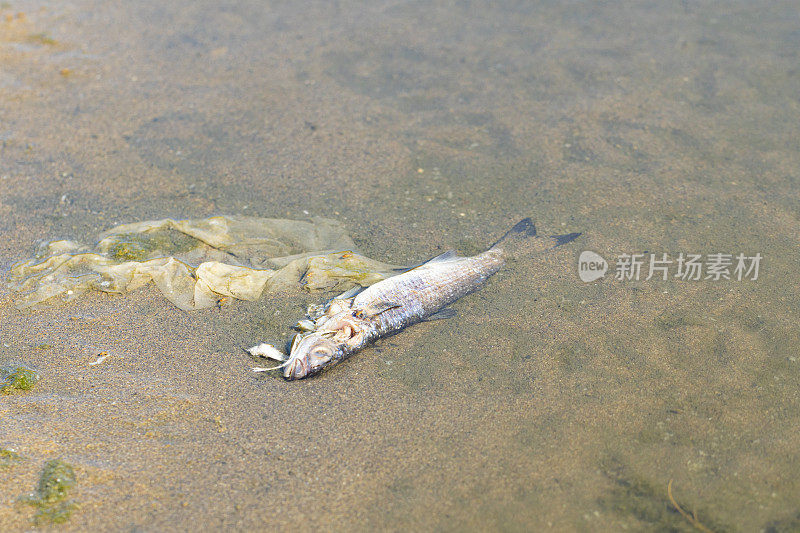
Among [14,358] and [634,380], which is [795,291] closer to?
[634,380]

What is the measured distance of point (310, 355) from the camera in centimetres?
380

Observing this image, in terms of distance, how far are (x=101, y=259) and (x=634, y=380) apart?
3844 millimetres

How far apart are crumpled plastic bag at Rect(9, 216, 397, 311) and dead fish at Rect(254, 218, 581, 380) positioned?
325 millimetres

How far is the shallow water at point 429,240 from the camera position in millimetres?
3156

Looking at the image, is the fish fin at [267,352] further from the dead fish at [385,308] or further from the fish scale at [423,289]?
the fish scale at [423,289]

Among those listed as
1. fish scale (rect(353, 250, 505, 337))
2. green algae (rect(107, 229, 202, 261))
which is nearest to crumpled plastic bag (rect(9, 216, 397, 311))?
green algae (rect(107, 229, 202, 261))

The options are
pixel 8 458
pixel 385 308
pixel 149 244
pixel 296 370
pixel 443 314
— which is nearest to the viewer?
pixel 8 458

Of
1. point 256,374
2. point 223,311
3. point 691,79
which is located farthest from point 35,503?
point 691,79

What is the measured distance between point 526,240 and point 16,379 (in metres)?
3.62

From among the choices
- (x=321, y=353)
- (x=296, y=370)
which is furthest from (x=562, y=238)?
(x=296, y=370)

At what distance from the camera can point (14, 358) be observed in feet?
12.7

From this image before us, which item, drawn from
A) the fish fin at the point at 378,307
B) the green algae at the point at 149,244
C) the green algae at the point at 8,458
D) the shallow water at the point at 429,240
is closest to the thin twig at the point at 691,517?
the shallow water at the point at 429,240

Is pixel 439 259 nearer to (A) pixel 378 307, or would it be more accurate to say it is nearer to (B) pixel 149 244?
(A) pixel 378 307

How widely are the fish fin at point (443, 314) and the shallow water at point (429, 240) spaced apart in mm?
116
